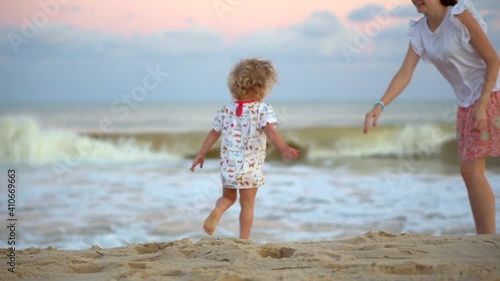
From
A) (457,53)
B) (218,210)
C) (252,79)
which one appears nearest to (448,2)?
(457,53)

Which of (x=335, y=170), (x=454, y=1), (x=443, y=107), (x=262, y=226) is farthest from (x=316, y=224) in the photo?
(x=443, y=107)

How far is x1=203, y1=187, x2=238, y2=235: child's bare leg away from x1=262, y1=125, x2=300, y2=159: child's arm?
20.8 inches

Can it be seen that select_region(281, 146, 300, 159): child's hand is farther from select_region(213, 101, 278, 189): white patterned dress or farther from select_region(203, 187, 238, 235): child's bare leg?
select_region(203, 187, 238, 235): child's bare leg

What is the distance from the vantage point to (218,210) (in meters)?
4.85

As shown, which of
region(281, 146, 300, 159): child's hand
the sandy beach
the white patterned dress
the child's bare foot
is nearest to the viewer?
the sandy beach

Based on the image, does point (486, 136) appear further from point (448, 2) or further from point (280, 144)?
point (280, 144)

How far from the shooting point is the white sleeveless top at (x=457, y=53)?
4.51 m

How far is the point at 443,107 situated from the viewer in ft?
92.8

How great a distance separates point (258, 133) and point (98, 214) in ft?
13.7

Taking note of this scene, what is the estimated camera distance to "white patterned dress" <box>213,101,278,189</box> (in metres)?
4.89

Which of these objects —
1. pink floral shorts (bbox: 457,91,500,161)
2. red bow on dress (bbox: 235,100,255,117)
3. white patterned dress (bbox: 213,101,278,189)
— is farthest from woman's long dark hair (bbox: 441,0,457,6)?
red bow on dress (bbox: 235,100,255,117)

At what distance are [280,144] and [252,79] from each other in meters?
0.58

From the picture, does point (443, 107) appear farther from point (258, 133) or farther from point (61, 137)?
point (258, 133)

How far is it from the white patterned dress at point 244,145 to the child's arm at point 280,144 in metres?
0.07
